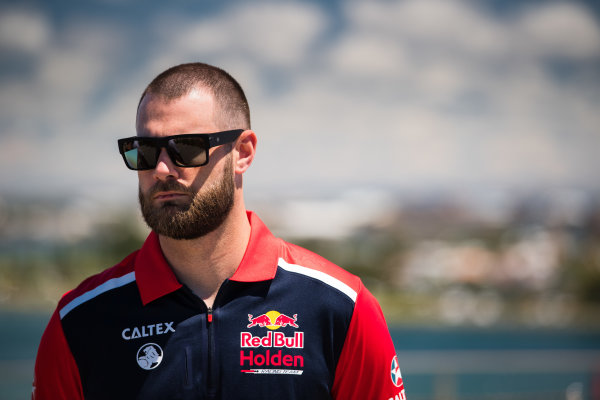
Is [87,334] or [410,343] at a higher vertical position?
[87,334]

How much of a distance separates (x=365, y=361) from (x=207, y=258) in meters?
0.67

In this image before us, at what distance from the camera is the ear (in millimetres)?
2320

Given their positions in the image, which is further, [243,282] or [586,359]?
[586,359]

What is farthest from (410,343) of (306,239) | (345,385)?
(345,385)

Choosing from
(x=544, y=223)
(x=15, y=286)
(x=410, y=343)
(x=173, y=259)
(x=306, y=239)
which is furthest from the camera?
(x=544, y=223)

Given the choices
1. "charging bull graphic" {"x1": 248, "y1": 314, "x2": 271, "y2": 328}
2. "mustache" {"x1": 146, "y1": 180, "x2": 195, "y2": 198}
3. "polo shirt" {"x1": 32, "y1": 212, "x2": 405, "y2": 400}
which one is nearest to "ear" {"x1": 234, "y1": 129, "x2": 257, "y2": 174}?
"mustache" {"x1": 146, "y1": 180, "x2": 195, "y2": 198}

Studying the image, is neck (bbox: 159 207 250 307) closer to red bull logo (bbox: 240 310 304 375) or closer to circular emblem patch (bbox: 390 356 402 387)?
red bull logo (bbox: 240 310 304 375)

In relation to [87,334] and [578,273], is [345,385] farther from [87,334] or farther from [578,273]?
[578,273]

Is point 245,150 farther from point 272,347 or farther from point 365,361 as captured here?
point 365,361

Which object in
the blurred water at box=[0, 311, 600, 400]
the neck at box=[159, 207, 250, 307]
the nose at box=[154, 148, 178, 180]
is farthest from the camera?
the blurred water at box=[0, 311, 600, 400]

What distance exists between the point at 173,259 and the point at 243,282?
0.28 metres

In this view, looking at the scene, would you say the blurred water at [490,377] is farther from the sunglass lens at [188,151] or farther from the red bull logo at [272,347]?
the sunglass lens at [188,151]

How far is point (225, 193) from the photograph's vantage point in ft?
7.32

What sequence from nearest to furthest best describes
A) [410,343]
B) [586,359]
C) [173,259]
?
[173,259] → [586,359] → [410,343]
